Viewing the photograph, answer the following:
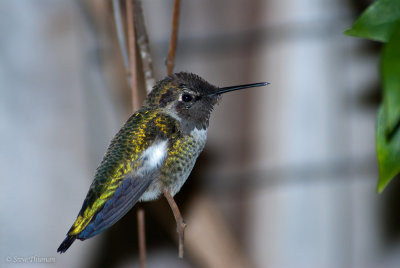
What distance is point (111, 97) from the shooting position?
2.08 meters

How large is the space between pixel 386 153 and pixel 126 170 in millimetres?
703

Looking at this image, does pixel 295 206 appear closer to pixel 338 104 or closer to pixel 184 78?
pixel 338 104

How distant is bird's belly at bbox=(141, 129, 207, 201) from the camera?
55.0 inches

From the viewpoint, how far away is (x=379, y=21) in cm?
98

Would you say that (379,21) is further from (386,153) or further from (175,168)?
(175,168)

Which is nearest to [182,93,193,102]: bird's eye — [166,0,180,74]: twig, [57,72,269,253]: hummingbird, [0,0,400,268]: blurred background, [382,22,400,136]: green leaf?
[57,72,269,253]: hummingbird

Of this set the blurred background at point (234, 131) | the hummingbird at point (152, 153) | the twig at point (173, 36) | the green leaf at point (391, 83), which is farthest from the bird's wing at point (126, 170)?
the green leaf at point (391, 83)

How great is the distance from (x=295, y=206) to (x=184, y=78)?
164 cm

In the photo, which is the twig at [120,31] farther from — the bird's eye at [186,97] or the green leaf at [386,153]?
the green leaf at [386,153]

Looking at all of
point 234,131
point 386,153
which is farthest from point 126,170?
point 234,131

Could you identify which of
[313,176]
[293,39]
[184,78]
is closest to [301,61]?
[293,39]

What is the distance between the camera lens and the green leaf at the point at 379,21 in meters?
0.98

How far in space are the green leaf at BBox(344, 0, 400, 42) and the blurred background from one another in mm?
1125

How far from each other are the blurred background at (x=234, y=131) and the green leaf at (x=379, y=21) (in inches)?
44.3
